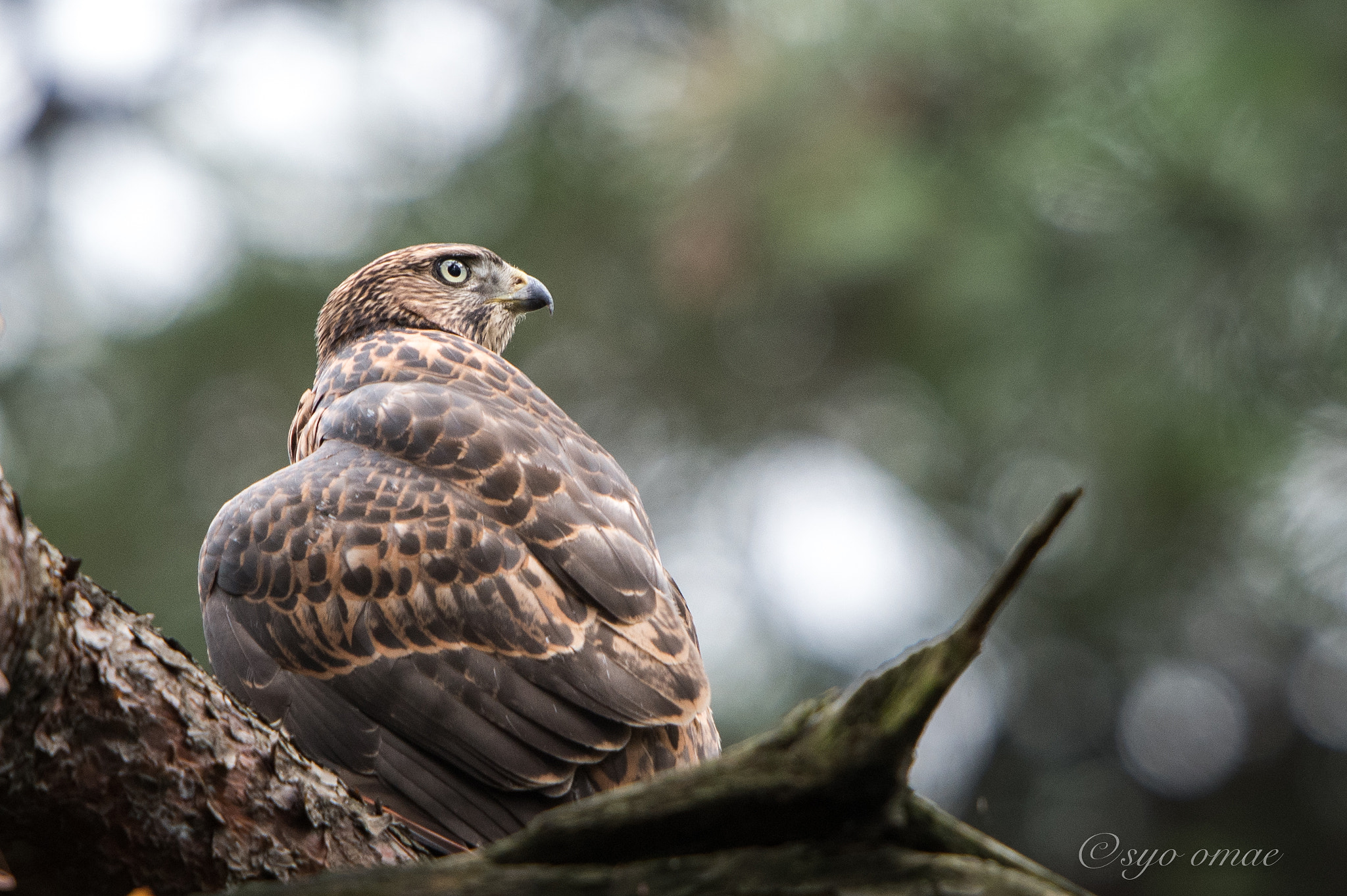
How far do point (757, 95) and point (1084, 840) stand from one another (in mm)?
5379

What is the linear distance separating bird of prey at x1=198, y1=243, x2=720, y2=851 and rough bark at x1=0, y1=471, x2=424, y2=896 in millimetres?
669

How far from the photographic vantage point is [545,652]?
3615 mm

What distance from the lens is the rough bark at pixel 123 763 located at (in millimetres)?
2260

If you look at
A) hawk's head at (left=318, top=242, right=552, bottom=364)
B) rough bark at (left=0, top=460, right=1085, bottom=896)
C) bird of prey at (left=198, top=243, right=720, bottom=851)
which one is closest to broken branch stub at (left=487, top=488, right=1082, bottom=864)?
rough bark at (left=0, top=460, right=1085, bottom=896)

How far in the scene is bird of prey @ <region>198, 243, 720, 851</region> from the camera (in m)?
3.49

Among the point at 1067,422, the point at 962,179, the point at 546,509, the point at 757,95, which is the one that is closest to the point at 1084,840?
the point at 1067,422

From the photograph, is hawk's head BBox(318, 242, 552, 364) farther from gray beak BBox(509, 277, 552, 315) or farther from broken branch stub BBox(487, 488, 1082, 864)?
broken branch stub BBox(487, 488, 1082, 864)

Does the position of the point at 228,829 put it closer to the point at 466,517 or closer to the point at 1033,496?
the point at 466,517

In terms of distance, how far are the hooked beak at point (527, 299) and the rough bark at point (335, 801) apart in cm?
318

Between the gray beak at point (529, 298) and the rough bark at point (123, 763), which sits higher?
the gray beak at point (529, 298)

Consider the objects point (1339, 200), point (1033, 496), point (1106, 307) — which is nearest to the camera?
point (1339, 200)

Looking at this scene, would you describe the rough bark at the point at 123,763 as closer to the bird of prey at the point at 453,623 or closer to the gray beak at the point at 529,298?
the bird of prey at the point at 453,623

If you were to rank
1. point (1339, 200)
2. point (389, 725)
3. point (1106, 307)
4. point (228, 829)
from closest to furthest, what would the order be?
point (228, 829)
point (389, 725)
point (1339, 200)
point (1106, 307)

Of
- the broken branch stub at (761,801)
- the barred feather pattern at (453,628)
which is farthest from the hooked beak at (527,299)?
the broken branch stub at (761,801)
